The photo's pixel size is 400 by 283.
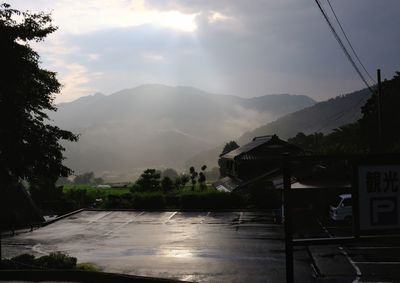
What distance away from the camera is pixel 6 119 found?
1288 centimetres

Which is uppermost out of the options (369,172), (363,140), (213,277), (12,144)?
(363,140)

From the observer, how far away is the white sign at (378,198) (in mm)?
8016

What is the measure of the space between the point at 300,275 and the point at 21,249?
44.9 feet

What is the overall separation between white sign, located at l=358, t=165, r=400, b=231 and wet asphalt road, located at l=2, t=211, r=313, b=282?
7.75m

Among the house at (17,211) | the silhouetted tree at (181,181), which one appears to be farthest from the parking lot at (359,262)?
the silhouetted tree at (181,181)

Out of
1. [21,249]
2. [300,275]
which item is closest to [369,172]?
[300,275]

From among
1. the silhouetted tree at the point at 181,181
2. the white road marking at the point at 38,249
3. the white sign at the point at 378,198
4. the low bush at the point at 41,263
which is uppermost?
the silhouetted tree at the point at 181,181

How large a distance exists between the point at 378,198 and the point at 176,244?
15969 millimetres

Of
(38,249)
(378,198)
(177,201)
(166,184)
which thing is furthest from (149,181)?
(378,198)

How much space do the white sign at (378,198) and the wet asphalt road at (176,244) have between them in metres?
7.75

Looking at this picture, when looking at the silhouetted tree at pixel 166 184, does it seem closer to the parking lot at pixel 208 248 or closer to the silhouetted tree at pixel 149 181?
the silhouetted tree at pixel 149 181

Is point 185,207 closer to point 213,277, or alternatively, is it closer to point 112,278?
point 213,277

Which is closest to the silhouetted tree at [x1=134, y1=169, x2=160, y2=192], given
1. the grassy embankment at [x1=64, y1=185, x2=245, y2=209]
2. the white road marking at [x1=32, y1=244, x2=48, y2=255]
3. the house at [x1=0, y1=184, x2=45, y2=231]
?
the grassy embankment at [x1=64, y1=185, x2=245, y2=209]

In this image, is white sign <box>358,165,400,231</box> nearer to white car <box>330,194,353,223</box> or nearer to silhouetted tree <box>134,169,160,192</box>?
white car <box>330,194,353,223</box>
